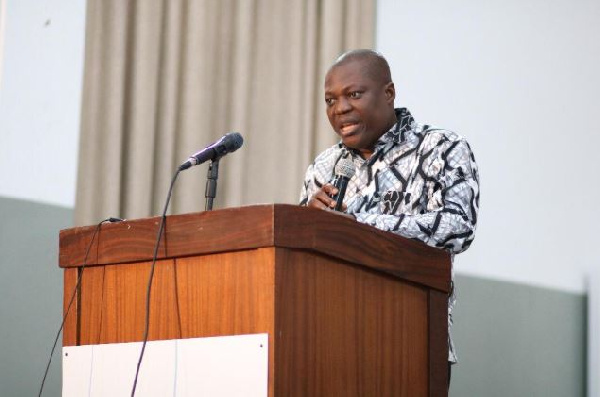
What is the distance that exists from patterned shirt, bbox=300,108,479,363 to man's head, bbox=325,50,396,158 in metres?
0.05

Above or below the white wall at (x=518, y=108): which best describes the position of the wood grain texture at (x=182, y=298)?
below

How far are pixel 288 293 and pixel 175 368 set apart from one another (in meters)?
0.36

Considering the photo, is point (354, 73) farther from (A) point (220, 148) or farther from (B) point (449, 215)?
(A) point (220, 148)

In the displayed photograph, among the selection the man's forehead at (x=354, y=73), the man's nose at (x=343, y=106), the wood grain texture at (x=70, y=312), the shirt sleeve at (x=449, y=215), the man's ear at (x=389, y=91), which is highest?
the man's forehead at (x=354, y=73)

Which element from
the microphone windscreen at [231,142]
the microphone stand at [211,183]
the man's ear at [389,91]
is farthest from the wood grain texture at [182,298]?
the man's ear at [389,91]

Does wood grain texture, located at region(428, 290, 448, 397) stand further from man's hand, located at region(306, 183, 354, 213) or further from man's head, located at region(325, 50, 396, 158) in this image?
man's head, located at region(325, 50, 396, 158)

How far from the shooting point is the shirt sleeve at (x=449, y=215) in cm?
321

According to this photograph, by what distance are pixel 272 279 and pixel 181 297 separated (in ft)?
1.01

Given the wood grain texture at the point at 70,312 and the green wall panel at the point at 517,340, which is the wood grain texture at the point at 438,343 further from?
the green wall panel at the point at 517,340

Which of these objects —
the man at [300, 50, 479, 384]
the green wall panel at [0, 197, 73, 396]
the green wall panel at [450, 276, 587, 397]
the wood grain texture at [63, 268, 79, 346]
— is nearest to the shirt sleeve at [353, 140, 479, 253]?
the man at [300, 50, 479, 384]

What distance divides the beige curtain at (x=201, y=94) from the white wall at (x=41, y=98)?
0.07 meters

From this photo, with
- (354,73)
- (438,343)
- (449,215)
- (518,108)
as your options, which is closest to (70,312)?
(438,343)

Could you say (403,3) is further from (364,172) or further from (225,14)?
(364,172)

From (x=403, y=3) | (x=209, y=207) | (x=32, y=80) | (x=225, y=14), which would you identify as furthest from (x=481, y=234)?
(x=209, y=207)
